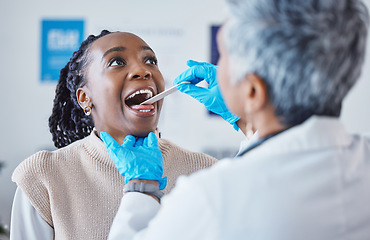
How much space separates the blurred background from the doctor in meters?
2.67

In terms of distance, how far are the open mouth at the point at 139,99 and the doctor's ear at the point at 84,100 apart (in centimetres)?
13

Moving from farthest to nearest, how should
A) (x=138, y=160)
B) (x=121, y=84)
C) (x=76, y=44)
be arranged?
(x=76, y=44)
(x=121, y=84)
(x=138, y=160)

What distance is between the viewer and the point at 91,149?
4.63 ft

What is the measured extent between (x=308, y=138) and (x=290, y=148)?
4cm

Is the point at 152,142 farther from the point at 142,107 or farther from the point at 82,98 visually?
the point at 82,98

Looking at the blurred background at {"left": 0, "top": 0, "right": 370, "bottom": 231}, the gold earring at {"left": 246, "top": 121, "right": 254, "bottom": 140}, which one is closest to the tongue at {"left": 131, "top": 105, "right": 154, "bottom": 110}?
the gold earring at {"left": 246, "top": 121, "right": 254, "bottom": 140}

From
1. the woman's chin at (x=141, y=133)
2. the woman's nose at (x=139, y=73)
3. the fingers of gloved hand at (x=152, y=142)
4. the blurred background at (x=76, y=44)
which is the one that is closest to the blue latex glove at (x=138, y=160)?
the fingers of gloved hand at (x=152, y=142)

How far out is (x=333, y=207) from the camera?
781 millimetres

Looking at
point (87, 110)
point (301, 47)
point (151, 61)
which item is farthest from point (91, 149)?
point (301, 47)

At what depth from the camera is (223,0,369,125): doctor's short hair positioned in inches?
29.7

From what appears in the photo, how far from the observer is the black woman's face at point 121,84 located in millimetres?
1406

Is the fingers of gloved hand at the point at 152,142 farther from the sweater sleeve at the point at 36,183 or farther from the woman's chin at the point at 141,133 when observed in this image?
the sweater sleeve at the point at 36,183

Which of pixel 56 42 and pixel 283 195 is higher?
pixel 283 195

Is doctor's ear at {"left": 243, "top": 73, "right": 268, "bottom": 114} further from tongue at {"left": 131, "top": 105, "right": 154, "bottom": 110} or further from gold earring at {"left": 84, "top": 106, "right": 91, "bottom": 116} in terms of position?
gold earring at {"left": 84, "top": 106, "right": 91, "bottom": 116}
